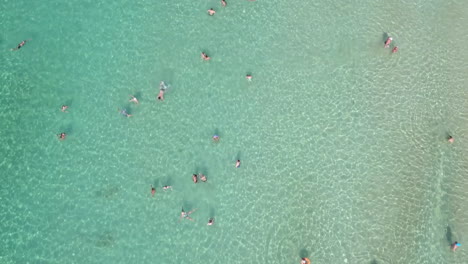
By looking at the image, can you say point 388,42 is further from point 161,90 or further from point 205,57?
point 161,90

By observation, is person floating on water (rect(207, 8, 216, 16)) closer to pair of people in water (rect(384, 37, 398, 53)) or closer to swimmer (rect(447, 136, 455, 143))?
pair of people in water (rect(384, 37, 398, 53))

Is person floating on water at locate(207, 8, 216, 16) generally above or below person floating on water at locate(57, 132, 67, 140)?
→ above

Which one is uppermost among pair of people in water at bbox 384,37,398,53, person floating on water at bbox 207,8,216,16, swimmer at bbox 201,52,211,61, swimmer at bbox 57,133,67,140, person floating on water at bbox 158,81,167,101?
pair of people in water at bbox 384,37,398,53

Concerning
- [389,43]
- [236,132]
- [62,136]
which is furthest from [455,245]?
[62,136]

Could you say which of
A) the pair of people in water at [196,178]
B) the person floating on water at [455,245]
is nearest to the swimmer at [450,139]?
the person floating on water at [455,245]

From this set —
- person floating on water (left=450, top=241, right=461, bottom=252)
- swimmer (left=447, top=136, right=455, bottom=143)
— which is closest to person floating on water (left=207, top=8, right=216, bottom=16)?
swimmer (left=447, top=136, right=455, bottom=143)

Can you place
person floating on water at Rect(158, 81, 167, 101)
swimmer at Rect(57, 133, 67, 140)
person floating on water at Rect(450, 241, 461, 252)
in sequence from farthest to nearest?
1. person floating on water at Rect(158, 81, 167, 101)
2. swimmer at Rect(57, 133, 67, 140)
3. person floating on water at Rect(450, 241, 461, 252)

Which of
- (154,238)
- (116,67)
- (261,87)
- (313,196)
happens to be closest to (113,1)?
(116,67)

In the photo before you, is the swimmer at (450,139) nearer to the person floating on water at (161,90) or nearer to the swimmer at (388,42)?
the swimmer at (388,42)

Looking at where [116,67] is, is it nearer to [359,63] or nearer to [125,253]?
[125,253]
